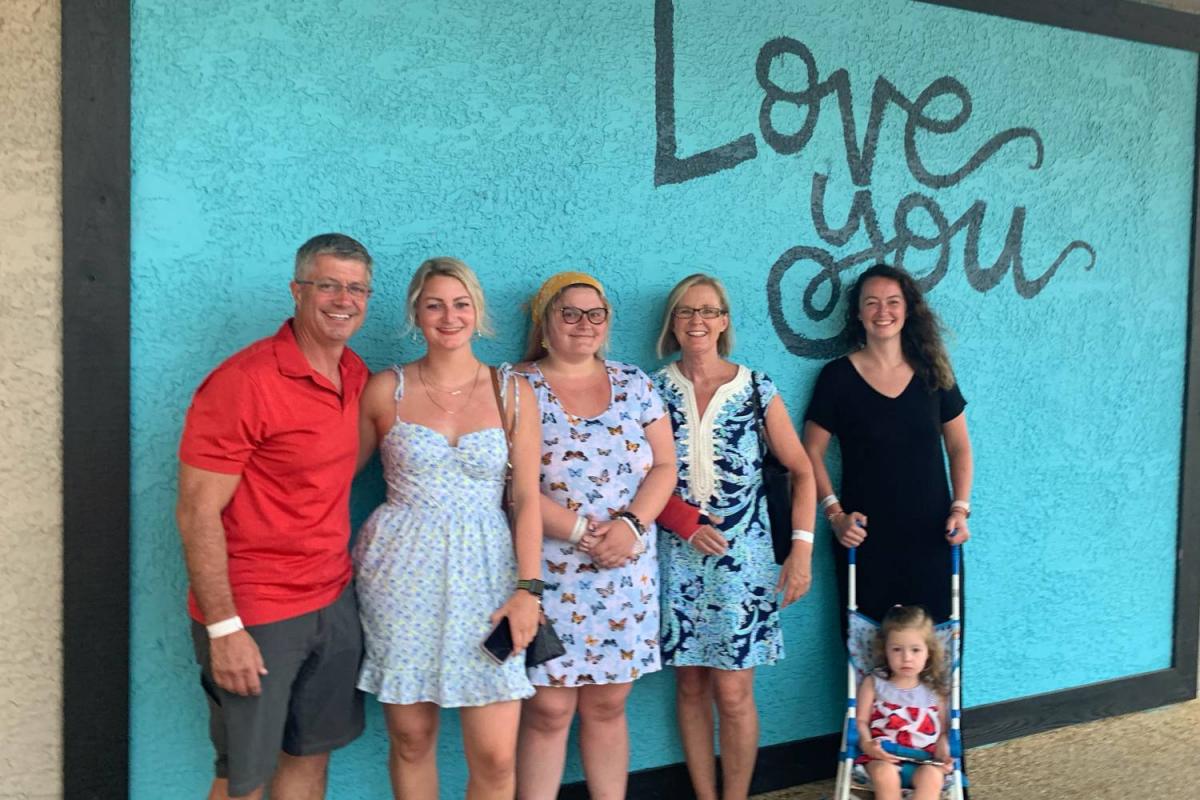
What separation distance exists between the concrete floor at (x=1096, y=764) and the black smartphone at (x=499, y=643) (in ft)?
5.56

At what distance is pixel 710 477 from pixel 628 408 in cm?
44

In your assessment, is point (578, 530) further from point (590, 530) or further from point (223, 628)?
point (223, 628)

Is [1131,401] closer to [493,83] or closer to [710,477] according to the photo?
[710,477]

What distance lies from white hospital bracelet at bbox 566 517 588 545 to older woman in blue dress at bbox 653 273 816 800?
0.41 m

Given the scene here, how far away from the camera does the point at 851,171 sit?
Answer: 397 cm

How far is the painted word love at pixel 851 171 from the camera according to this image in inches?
143

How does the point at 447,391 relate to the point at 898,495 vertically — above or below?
above

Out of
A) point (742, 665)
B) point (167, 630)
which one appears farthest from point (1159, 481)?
point (167, 630)

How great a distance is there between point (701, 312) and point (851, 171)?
111cm

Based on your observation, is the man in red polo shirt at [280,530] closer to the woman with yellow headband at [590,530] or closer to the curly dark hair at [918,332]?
the woman with yellow headband at [590,530]

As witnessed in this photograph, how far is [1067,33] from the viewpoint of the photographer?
4406 millimetres

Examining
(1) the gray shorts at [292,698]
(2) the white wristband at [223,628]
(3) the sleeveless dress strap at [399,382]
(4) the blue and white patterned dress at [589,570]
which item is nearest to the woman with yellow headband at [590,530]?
(4) the blue and white patterned dress at [589,570]

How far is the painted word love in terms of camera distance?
363 centimetres

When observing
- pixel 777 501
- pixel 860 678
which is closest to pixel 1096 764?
pixel 860 678
